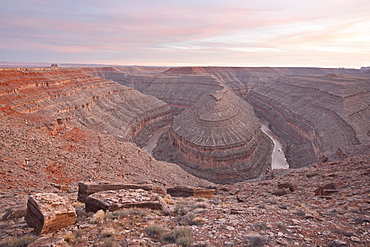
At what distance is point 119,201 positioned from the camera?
953 cm

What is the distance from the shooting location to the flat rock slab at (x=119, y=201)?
30.0ft

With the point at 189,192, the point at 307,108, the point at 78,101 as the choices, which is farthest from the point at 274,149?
the point at 78,101

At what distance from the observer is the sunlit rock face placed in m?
38.9

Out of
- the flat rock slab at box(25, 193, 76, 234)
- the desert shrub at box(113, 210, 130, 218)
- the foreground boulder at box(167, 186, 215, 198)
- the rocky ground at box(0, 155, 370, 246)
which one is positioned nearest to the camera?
the rocky ground at box(0, 155, 370, 246)

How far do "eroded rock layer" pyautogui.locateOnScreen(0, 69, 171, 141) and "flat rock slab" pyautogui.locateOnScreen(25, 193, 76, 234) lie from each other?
63.6 feet

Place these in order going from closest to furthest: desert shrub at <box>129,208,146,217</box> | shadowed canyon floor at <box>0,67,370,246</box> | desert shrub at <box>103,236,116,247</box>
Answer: desert shrub at <box>103,236,116,247</box>, shadowed canyon floor at <box>0,67,370,246</box>, desert shrub at <box>129,208,146,217</box>

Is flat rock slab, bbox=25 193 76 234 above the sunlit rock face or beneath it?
above

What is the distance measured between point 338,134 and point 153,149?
36.1 metres

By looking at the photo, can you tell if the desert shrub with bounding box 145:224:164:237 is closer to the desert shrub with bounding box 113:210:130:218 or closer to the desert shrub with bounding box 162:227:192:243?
the desert shrub with bounding box 162:227:192:243

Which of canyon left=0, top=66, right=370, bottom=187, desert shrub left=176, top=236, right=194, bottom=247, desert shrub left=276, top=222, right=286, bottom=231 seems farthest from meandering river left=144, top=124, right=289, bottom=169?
desert shrub left=176, top=236, right=194, bottom=247

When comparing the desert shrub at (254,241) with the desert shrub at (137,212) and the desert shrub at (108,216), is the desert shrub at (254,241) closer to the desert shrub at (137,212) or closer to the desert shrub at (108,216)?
the desert shrub at (137,212)

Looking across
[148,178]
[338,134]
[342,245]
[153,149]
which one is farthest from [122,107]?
[342,245]

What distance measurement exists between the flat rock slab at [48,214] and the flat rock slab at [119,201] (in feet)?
4.48

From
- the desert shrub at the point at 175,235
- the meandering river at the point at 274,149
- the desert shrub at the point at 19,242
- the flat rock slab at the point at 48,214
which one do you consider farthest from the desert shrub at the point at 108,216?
the meandering river at the point at 274,149
